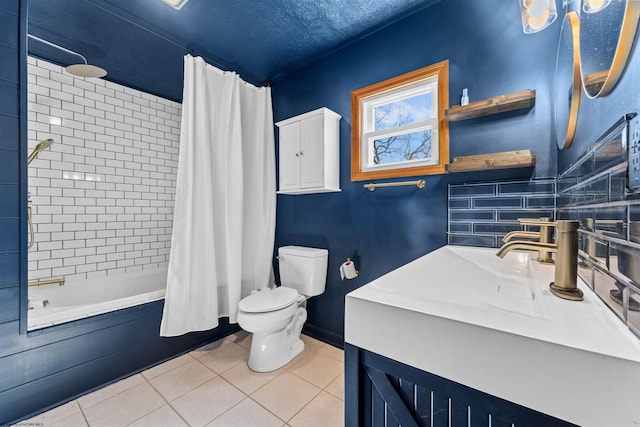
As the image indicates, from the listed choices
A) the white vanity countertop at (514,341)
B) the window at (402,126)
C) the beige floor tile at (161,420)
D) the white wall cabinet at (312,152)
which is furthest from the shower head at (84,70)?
the white vanity countertop at (514,341)

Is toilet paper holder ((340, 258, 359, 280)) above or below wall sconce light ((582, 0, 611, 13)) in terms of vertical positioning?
below

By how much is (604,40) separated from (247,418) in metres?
2.06

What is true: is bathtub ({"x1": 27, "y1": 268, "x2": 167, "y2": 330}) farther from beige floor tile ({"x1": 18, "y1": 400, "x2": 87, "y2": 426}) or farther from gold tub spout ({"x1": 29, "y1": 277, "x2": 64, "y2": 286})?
beige floor tile ({"x1": 18, "y1": 400, "x2": 87, "y2": 426})

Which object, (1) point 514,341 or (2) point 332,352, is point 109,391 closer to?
(2) point 332,352

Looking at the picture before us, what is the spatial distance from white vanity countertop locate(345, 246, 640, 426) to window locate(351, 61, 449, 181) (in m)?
1.22

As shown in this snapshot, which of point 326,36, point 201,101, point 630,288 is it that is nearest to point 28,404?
point 201,101

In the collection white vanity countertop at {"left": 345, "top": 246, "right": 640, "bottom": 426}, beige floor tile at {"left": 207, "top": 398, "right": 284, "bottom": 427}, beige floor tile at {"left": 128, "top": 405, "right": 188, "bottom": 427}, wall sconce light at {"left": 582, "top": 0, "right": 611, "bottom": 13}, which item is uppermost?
wall sconce light at {"left": 582, "top": 0, "right": 611, "bottom": 13}

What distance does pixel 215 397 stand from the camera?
5.06ft

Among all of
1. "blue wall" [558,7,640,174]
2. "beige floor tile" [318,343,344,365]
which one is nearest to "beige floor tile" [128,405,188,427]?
"beige floor tile" [318,343,344,365]

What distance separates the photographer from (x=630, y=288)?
0.46 m

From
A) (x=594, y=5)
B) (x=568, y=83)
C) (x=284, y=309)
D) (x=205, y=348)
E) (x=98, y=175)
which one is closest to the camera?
(x=594, y=5)

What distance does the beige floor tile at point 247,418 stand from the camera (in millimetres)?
1349

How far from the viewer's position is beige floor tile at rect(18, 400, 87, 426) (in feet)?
4.37

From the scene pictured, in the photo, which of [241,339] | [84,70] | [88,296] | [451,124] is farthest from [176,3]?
[241,339]
